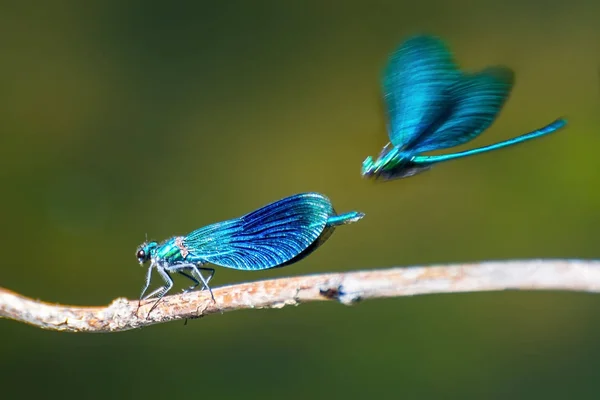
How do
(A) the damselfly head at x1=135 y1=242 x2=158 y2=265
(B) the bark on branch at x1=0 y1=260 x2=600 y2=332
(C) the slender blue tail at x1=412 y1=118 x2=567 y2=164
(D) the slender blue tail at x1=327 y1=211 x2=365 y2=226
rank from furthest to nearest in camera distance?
(A) the damselfly head at x1=135 y1=242 x2=158 y2=265, (D) the slender blue tail at x1=327 y1=211 x2=365 y2=226, (C) the slender blue tail at x1=412 y1=118 x2=567 y2=164, (B) the bark on branch at x1=0 y1=260 x2=600 y2=332

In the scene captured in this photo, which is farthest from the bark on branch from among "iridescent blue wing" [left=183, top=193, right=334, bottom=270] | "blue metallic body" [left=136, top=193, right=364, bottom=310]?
"iridescent blue wing" [left=183, top=193, right=334, bottom=270]

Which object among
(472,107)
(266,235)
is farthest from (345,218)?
(472,107)

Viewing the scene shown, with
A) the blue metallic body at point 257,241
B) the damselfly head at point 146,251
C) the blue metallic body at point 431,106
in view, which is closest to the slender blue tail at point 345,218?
the blue metallic body at point 257,241

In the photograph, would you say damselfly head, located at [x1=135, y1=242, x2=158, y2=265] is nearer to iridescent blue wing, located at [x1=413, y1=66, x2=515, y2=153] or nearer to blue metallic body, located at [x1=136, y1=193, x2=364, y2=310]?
blue metallic body, located at [x1=136, y1=193, x2=364, y2=310]

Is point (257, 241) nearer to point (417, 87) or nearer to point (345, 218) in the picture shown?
point (345, 218)

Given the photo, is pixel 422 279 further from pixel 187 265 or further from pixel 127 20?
pixel 127 20

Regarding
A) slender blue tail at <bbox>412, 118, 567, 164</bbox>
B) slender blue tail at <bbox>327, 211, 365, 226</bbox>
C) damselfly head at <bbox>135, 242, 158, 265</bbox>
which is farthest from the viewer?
damselfly head at <bbox>135, 242, 158, 265</bbox>
